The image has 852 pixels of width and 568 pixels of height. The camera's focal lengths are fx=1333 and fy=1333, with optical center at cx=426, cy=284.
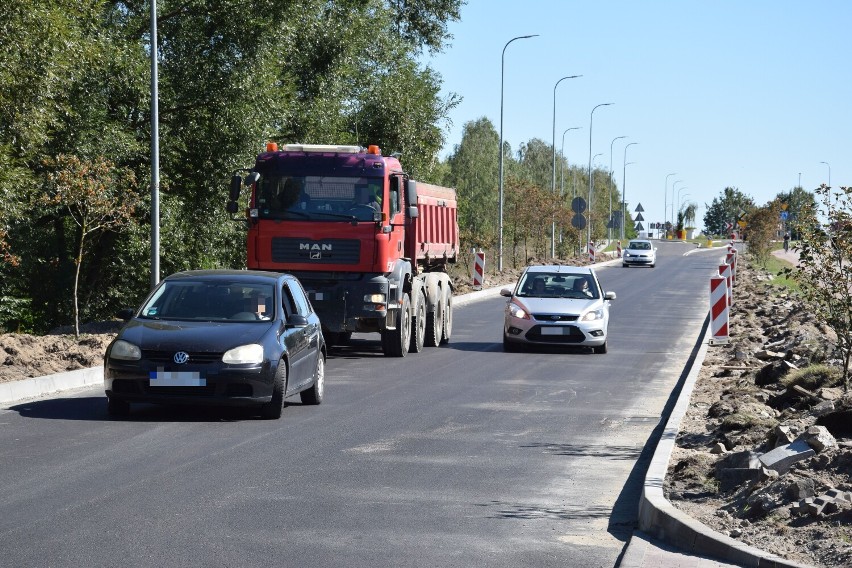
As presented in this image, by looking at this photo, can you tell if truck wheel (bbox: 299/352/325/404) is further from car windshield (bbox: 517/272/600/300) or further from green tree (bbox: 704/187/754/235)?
green tree (bbox: 704/187/754/235)

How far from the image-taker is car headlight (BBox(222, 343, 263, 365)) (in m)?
13.4

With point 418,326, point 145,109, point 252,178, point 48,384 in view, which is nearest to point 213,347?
point 48,384

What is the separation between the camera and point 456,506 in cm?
919

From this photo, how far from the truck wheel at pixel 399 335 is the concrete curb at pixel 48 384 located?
19.0 ft

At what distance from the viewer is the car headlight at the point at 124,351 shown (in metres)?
13.3

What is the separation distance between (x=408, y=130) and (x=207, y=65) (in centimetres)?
1782

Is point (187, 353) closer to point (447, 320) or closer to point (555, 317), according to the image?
point (555, 317)

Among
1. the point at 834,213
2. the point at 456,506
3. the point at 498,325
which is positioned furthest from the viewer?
the point at 498,325

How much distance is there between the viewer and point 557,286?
24.8m

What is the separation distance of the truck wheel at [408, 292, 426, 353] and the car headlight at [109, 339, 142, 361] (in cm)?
1005

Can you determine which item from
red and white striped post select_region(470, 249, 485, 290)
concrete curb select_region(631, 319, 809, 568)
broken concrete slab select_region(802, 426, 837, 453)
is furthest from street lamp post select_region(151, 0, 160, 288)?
red and white striped post select_region(470, 249, 485, 290)

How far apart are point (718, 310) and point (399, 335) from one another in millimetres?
6010

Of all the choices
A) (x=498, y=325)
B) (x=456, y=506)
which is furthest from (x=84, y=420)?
(x=498, y=325)

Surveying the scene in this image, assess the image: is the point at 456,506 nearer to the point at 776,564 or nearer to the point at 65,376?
the point at 776,564
